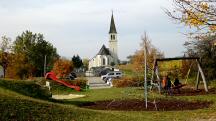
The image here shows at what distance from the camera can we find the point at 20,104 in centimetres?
1423

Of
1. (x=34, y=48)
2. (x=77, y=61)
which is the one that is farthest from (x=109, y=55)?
(x=34, y=48)

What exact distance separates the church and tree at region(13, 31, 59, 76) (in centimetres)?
6380

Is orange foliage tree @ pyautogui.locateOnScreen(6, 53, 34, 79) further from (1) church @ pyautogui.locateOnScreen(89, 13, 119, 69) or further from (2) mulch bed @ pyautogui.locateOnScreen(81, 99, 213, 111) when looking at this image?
(1) church @ pyautogui.locateOnScreen(89, 13, 119, 69)

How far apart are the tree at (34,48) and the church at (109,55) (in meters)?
63.8

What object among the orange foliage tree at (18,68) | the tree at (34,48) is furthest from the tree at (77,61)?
the orange foliage tree at (18,68)

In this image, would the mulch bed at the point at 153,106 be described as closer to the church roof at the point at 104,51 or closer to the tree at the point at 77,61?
the tree at the point at 77,61

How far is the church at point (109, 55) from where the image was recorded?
15200cm

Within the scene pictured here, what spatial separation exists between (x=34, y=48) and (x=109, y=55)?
7301 cm

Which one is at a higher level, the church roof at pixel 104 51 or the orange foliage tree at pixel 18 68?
the church roof at pixel 104 51

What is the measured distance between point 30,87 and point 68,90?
63.0 ft

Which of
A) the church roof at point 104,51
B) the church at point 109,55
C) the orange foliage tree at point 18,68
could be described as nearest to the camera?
the orange foliage tree at point 18,68

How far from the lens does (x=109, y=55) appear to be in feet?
502

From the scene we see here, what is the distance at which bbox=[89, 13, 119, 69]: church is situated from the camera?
152000 mm

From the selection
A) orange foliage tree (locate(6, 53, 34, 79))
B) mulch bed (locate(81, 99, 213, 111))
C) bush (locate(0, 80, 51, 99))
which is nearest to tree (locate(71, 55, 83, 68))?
orange foliage tree (locate(6, 53, 34, 79))
